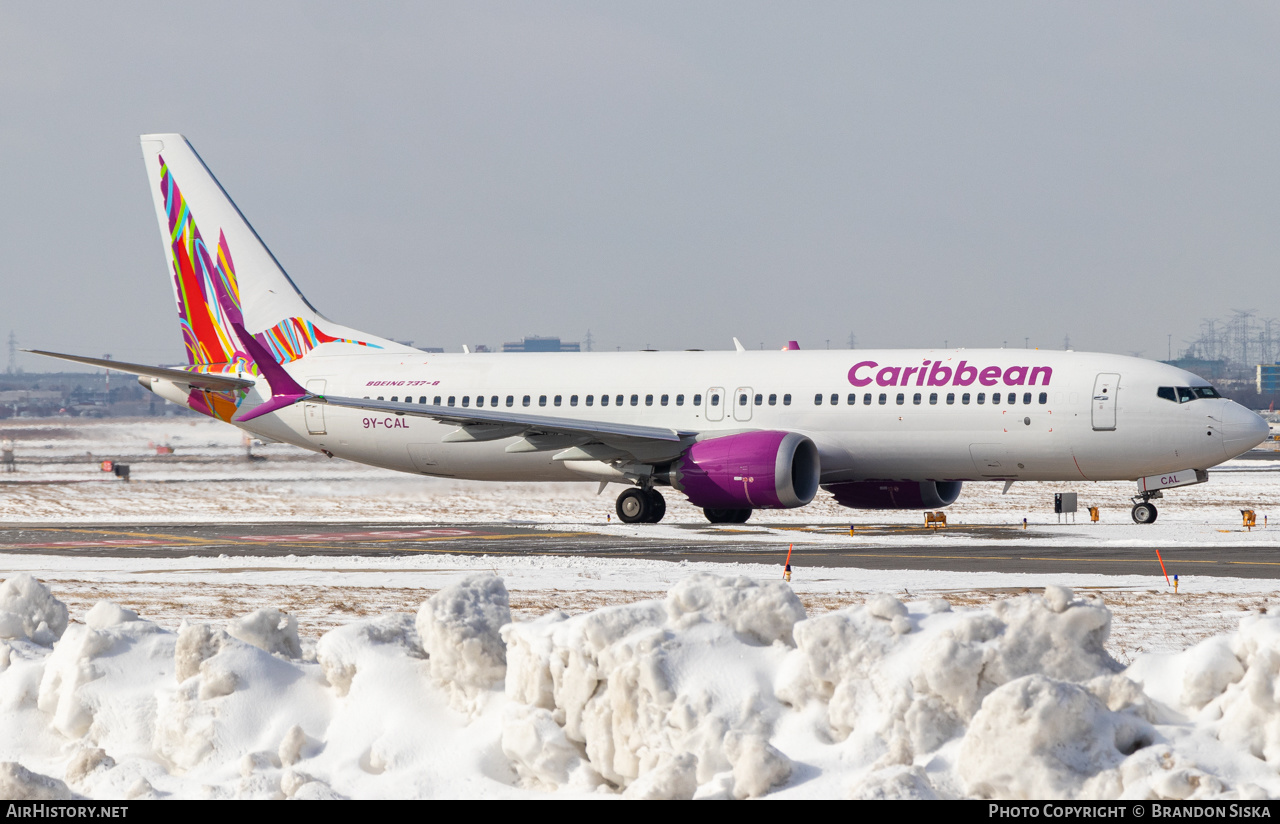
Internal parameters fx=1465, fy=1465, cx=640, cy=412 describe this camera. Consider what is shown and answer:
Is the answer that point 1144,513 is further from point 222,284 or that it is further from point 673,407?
point 222,284

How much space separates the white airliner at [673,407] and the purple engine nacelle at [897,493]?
63 millimetres

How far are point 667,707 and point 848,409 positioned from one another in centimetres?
2270

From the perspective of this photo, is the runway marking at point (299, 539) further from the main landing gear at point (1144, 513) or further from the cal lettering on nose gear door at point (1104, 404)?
the main landing gear at point (1144, 513)

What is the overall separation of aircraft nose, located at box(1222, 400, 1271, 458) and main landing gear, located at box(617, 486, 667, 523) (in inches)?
453

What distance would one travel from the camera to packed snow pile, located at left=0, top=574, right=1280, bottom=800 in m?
7.43

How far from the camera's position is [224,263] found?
37562 millimetres

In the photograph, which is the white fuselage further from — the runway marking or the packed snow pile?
the packed snow pile

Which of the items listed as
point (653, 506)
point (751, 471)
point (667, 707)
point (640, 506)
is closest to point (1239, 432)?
point (751, 471)

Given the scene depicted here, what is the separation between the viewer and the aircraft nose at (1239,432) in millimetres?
28438

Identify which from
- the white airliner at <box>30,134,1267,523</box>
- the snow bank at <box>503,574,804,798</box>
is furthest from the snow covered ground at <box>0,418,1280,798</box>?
the white airliner at <box>30,134,1267,523</box>

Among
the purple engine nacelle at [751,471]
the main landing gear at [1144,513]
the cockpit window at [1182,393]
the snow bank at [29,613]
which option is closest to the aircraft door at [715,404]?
the purple engine nacelle at [751,471]

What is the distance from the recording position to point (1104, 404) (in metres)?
28.8

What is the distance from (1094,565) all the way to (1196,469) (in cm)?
973

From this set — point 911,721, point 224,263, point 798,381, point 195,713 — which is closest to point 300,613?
point 195,713
